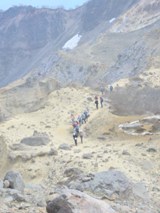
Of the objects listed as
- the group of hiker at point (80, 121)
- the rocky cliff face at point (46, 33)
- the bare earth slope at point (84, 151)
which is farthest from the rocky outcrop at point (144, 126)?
the rocky cliff face at point (46, 33)

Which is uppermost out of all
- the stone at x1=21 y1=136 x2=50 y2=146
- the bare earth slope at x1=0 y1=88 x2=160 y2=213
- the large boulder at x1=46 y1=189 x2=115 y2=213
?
the large boulder at x1=46 y1=189 x2=115 y2=213

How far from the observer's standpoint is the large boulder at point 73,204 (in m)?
10.9

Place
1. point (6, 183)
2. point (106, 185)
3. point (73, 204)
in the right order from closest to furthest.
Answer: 1. point (73, 204)
2. point (6, 183)
3. point (106, 185)

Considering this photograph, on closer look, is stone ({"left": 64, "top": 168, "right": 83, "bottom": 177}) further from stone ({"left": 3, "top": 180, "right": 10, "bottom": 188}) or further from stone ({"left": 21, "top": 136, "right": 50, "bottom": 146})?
stone ({"left": 21, "top": 136, "right": 50, "bottom": 146})

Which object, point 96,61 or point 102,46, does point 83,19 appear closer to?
point 102,46

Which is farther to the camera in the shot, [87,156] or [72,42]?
[72,42]

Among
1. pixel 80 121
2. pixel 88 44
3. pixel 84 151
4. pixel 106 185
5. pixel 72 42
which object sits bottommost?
pixel 84 151

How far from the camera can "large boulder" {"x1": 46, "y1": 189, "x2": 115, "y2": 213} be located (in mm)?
10875

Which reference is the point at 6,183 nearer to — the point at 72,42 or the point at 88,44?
A: the point at 88,44

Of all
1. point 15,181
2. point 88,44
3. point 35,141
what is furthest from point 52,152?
point 88,44

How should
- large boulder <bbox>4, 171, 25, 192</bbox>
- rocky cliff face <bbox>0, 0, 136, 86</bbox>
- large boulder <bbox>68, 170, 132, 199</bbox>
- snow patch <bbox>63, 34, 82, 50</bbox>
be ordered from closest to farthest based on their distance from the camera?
large boulder <bbox>4, 171, 25, 192</bbox>, large boulder <bbox>68, 170, 132, 199</bbox>, snow patch <bbox>63, 34, 82, 50</bbox>, rocky cliff face <bbox>0, 0, 136, 86</bbox>

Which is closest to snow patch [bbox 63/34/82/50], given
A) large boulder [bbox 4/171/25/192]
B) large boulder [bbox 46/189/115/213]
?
large boulder [bbox 4/171/25/192]

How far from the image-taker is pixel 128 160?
2223cm

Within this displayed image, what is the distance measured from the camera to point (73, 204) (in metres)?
10.9
